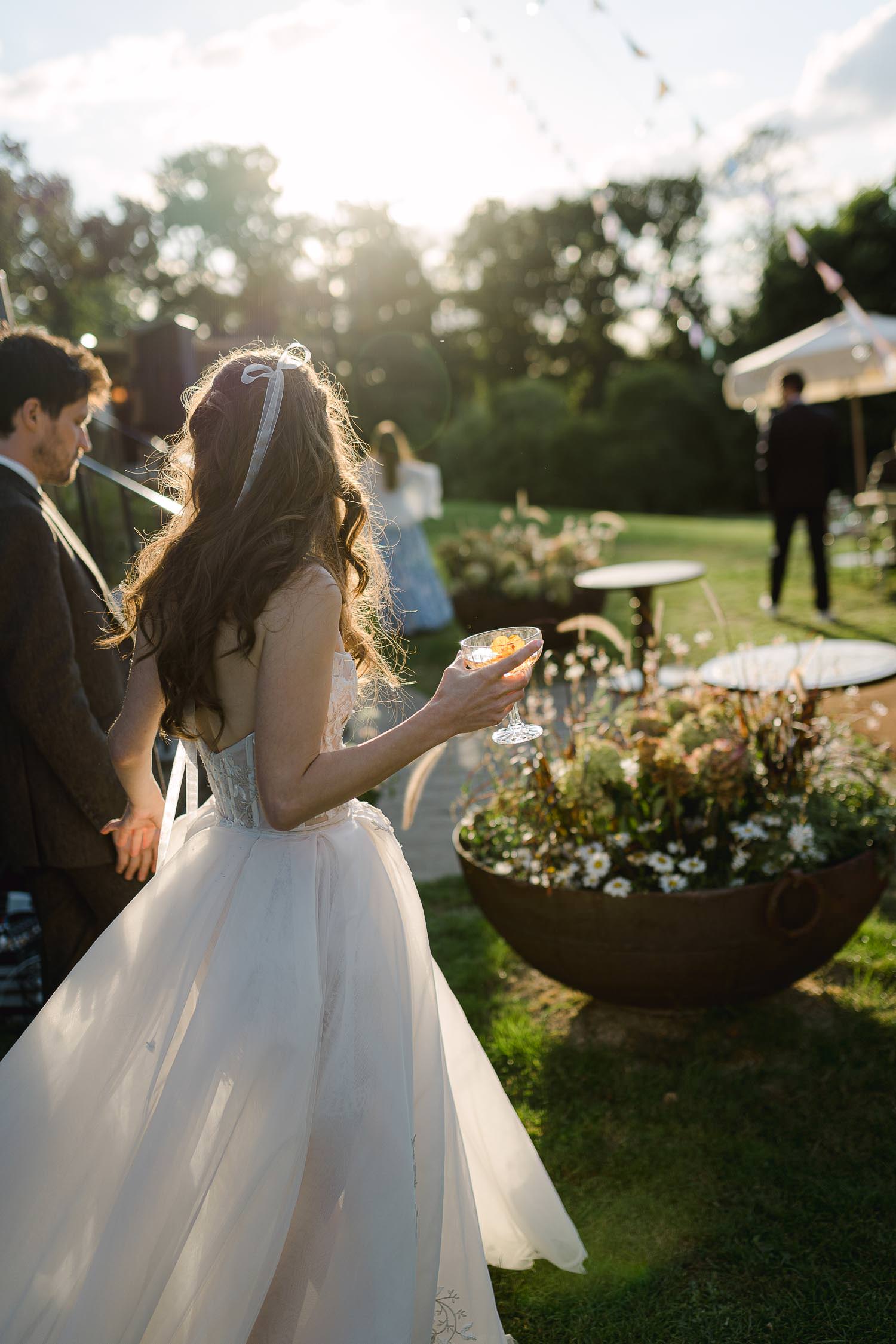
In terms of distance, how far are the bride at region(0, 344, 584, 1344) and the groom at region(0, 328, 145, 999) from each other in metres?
0.60

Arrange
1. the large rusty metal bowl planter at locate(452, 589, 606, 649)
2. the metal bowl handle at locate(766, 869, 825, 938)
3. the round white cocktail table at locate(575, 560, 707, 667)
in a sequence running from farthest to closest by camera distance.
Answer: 1. the large rusty metal bowl planter at locate(452, 589, 606, 649)
2. the round white cocktail table at locate(575, 560, 707, 667)
3. the metal bowl handle at locate(766, 869, 825, 938)

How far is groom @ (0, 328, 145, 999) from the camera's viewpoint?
2.47 m

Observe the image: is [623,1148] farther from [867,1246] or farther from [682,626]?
[682,626]

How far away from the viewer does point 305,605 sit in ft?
5.59

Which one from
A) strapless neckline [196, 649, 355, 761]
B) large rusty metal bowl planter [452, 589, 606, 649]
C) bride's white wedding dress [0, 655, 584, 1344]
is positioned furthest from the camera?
large rusty metal bowl planter [452, 589, 606, 649]

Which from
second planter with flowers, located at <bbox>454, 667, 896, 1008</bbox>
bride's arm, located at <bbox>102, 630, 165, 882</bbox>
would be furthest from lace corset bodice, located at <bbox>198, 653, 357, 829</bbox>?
second planter with flowers, located at <bbox>454, 667, 896, 1008</bbox>

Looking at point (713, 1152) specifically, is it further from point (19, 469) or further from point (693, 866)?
point (19, 469)

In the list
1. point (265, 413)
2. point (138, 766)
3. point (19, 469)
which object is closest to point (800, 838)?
point (138, 766)

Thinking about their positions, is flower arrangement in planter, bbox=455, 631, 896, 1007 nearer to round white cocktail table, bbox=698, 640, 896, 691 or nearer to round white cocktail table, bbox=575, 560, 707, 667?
round white cocktail table, bbox=698, 640, 896, 691

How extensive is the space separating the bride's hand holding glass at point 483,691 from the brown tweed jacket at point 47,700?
45.8 inches

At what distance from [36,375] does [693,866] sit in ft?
7.45

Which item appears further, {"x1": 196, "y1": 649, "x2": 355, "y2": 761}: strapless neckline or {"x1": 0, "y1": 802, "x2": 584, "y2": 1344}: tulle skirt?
{"x1": 196, "y1": 649, "x2": 355, "y2": 761}: strapless neckline

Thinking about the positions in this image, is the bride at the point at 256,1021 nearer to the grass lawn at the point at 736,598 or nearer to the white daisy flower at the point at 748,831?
the white daisy flower at the point at 748,831

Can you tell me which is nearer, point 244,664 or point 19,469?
point 244,664
